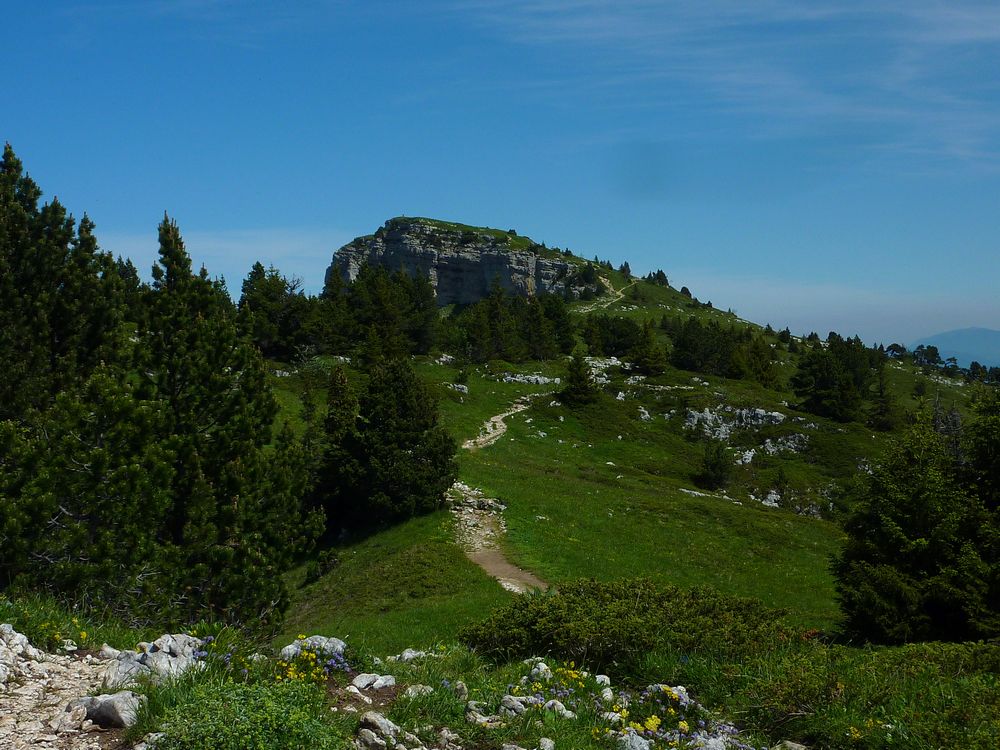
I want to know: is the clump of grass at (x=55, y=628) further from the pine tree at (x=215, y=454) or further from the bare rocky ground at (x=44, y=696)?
the pine tree at (x=215, y=454)

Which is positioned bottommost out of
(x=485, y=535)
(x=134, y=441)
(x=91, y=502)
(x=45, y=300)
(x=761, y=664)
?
(x=485, y=535)

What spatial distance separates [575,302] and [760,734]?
541 feet

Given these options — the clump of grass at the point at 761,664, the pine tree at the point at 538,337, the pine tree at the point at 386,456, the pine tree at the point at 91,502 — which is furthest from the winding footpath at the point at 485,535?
the pine tree at the point at 538,337

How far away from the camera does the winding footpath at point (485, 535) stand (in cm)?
2845

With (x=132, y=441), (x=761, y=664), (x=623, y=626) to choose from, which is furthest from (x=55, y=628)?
(x=761, y=664)

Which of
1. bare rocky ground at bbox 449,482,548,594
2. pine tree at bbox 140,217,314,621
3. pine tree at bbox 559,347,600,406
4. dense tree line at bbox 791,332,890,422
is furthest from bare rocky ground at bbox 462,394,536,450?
pine tree at bbox 140,217,314,621

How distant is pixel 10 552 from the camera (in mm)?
12617

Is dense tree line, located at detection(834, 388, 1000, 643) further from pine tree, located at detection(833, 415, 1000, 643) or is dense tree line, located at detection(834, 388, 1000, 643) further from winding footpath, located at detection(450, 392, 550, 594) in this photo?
winding footpath, located at detection(450, 392, 550, 594)

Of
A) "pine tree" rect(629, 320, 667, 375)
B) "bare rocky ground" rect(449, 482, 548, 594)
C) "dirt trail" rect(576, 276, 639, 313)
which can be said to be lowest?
"bare rocky ground" rect(449, 482, 548, 594)

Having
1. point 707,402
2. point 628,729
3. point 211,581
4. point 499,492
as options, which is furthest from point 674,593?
point 707,402

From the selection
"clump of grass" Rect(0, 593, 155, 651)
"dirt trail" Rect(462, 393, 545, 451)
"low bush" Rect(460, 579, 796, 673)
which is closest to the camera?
"clump of grass" Rect(0, 593, 155, 651)

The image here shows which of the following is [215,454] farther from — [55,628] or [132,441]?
[55,628]

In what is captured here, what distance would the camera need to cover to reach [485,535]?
33.9 m

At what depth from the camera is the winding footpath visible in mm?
28453
